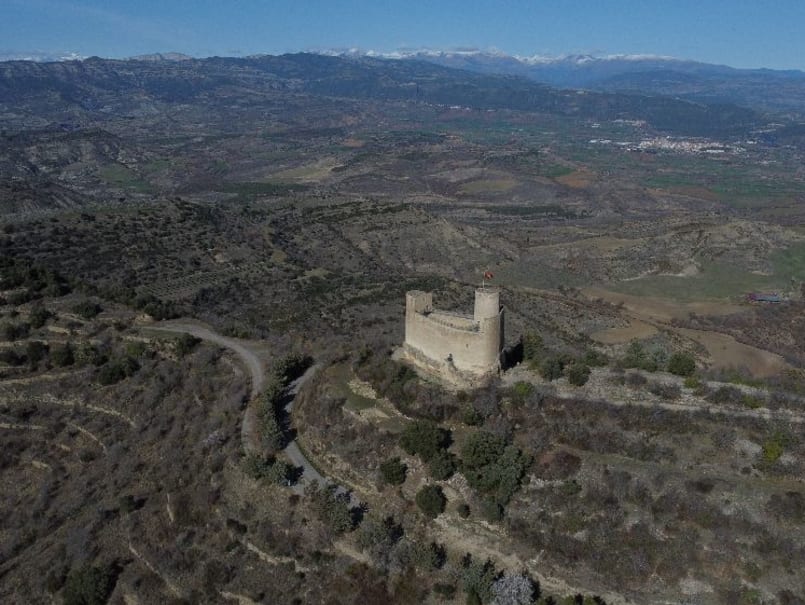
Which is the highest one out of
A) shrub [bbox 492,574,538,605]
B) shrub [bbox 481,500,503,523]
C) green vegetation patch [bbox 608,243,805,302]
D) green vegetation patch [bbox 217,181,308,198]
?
shrub [bbox 481,500,503,523]

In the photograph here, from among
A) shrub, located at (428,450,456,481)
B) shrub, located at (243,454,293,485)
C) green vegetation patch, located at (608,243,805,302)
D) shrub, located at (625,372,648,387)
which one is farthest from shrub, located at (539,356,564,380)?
green vegetation patch, located at (608,243,805,302)

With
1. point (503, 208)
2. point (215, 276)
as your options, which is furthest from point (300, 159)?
point (215, 276)

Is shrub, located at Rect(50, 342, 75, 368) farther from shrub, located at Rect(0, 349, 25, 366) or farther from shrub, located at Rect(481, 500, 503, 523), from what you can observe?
shrub, located at Rect(481, 500, 503, 523)

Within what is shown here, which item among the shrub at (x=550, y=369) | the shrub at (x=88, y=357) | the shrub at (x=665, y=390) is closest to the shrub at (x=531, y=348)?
the shrub at (x=550, y=369)

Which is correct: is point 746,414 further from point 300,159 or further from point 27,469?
point 300,159

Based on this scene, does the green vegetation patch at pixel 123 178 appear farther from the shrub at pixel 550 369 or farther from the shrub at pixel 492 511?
the shrub at pixel 492 511

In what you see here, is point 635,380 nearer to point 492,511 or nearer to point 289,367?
point 492,511
